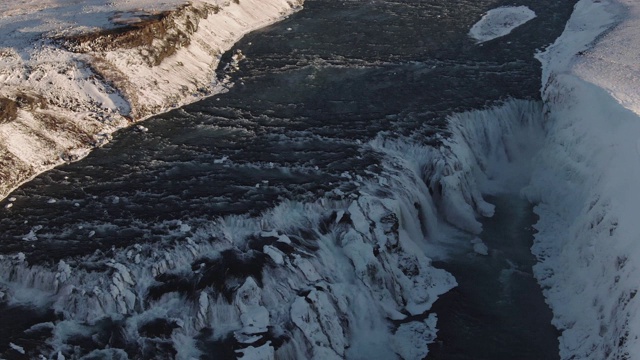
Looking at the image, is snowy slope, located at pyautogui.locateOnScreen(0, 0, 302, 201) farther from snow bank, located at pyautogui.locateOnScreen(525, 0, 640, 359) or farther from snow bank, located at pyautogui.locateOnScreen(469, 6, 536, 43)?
snow bank, located at pyautogui.locateOnScreen(525, 0, 640, 359)

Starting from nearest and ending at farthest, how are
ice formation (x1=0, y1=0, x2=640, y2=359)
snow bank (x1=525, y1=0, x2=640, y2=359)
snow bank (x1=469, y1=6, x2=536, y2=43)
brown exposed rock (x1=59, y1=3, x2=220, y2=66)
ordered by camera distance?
ice formation (x1=0, y1=0, x2=640, y2=359), snow bank (x1=525, y1=0, x2=640, y2=359), brown exposed rock (x1=59, y1=3, x2=220, y2=66), snow bank (x1=469, y1=6, x2=536, y2=43)

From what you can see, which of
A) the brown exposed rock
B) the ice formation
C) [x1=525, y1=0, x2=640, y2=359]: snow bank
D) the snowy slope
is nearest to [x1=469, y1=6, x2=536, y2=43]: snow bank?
[x1=525, y1=0, x2=640, y2=359]: snow bank

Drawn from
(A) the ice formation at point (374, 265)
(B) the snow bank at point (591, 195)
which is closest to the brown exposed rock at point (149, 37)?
(A) the ice formation at point (374, 265)

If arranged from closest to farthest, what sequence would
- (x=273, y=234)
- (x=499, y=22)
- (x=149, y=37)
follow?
1. (x=273, y=234)
2. (x=149, y=37)
3. (x=499, y=22)

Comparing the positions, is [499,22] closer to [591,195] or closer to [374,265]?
[591,195]

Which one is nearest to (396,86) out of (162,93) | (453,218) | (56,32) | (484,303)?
(453,218)

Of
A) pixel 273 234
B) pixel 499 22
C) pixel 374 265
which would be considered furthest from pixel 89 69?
pixel 499 22

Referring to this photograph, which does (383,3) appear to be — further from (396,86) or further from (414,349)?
(414,349)
